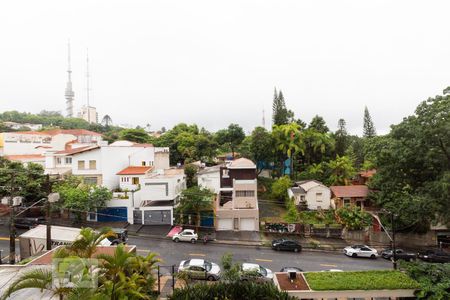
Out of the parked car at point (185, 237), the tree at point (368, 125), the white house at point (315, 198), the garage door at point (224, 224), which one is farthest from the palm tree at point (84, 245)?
the tree at point (368, 125)

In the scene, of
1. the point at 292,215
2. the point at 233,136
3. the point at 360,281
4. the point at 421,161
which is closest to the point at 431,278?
the point at 360,281

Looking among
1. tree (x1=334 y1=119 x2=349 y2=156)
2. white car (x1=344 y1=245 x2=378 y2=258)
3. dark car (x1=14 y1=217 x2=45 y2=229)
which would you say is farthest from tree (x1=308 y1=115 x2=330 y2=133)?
dark car (x1=14 y1=217 x2=45 y2=229)

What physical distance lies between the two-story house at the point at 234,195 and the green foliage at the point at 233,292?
1516 cm

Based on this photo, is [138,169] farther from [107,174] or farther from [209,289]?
[209,289]

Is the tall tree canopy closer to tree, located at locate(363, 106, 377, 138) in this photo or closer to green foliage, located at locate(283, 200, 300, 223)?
green foliage, located at locate(283, 200, 300, 223)

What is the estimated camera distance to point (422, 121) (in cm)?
1897

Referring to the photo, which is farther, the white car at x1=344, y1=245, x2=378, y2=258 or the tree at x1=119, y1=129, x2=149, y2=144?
the tree at x1=119, y1=129, x2=149, y2=144

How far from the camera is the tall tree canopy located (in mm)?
18188

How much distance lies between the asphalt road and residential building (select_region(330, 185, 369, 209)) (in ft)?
25.4

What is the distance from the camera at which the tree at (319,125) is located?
45.3 metres

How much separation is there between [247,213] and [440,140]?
653 inches

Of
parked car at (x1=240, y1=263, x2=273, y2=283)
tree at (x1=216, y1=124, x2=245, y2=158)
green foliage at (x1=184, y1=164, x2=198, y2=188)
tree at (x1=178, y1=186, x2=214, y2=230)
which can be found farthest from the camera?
tree at (x1=216, y1=124, x2=245, y2=158)

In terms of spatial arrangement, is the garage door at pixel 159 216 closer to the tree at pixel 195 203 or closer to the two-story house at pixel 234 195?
the tree at pixel 195 203

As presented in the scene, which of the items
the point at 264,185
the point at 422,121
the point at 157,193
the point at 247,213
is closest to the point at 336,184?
the point at 264,185
